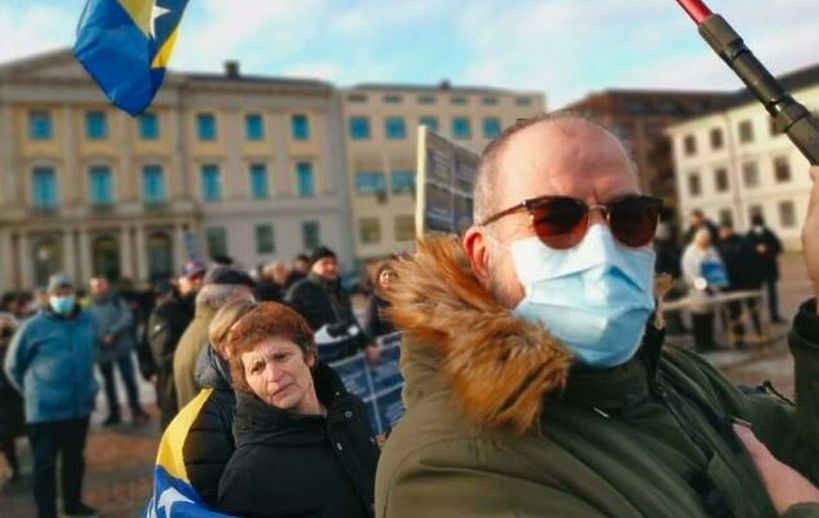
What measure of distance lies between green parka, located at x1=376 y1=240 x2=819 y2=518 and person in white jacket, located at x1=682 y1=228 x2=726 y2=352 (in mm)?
9190

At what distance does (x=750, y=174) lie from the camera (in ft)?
186

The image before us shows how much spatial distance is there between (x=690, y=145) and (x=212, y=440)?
64.9 meters

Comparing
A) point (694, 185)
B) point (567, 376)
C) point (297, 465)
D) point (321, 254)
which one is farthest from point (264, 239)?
point (567, 376)

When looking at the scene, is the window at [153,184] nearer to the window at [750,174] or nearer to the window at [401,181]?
the window at [401,181]

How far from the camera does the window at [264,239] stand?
51.4m

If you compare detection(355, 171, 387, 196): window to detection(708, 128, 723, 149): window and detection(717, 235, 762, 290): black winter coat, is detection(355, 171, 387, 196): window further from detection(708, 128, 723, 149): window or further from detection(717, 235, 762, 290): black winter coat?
detection(717, 235, 762, 290): black winter coat

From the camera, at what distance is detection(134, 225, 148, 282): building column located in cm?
4659

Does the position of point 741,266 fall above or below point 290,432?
above

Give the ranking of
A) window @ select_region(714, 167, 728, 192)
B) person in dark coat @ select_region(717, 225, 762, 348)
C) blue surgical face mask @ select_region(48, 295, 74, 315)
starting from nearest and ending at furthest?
blue surgical face mask @ select_region(48, 295, 74, 315)
person in dark coat @ select_region(717, 225, 762, 348)
window @ select_region(714, 167, 728, 192)

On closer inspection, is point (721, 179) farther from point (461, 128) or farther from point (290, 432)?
point (290, 432)

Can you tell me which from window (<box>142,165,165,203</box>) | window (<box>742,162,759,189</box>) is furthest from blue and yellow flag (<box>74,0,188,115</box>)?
window (<box>742,162,759,189</box>)

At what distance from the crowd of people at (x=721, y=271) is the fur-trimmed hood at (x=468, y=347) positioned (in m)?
8.05

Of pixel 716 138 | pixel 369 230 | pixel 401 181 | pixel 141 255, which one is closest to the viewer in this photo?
pixel 141 255

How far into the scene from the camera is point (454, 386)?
1.25 meters
